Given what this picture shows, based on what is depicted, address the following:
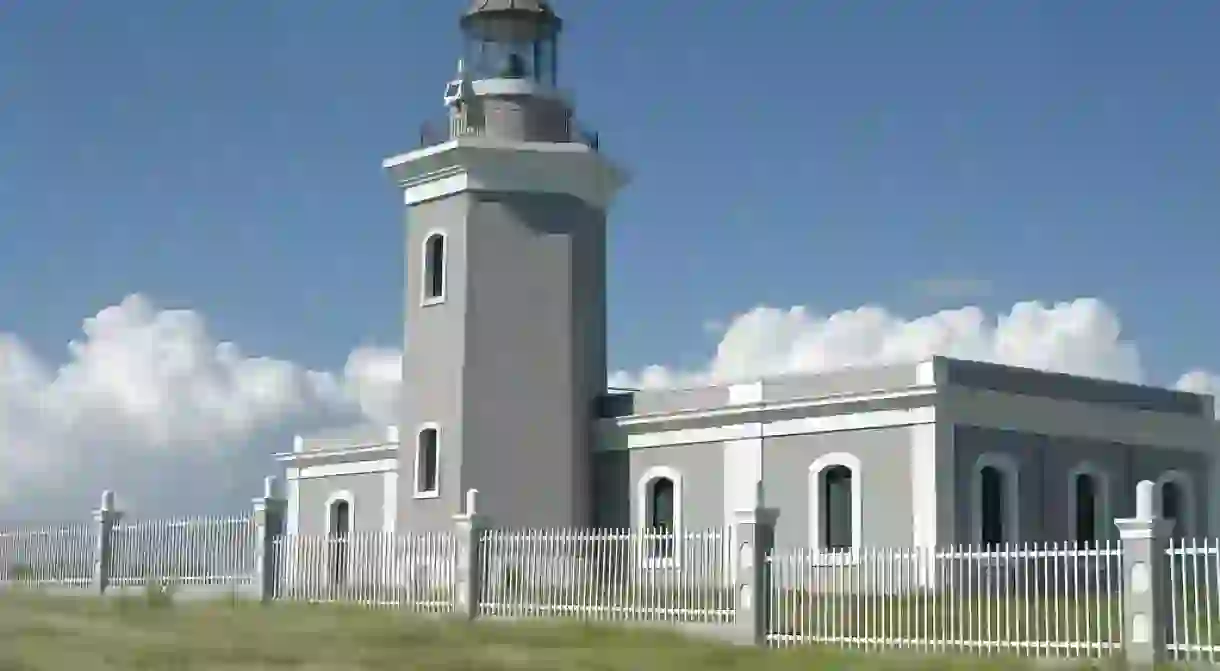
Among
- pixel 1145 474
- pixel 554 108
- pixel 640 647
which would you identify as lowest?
pixel 640 647

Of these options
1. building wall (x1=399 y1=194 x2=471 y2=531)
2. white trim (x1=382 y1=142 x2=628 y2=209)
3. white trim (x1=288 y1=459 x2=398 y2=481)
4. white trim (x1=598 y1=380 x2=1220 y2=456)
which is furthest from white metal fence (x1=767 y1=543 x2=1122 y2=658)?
white trim (x1=288 y1=459 x2=398 y2=481)

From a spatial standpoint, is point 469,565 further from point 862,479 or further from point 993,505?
point 993,505

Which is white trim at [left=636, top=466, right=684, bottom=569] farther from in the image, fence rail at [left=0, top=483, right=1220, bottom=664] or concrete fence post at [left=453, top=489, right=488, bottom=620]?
concrete fence post at [left=453, top=489, right=488, bottom=620]

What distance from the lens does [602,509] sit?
27.7 m

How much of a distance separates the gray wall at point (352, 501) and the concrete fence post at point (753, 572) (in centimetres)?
1216

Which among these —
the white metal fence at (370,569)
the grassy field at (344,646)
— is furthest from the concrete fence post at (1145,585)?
the white metal fence at (370,569)

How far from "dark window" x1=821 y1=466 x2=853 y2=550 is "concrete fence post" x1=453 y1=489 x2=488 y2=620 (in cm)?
569

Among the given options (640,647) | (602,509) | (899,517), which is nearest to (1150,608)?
(640,647)

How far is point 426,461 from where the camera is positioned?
27.0 metres

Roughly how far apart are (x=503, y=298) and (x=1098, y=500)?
9548 millimetres

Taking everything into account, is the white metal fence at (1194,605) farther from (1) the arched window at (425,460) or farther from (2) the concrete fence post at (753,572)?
(1) the arched window at (425,460)

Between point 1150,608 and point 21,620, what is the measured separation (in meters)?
10.9

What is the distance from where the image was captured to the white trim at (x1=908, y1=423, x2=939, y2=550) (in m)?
23.9

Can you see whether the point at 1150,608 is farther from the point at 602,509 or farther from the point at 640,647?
the point at 602,509
